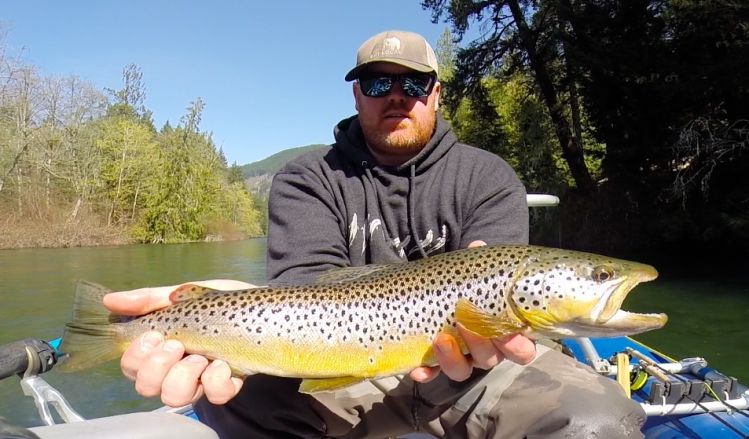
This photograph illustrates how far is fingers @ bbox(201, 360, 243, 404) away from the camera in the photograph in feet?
8.70

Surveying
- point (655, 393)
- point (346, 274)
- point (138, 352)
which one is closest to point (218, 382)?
point (138, 352)

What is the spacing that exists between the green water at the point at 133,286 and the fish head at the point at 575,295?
21.1 feet

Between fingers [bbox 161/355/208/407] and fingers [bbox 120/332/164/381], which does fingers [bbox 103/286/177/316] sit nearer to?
fingers [bbox 120/332/164/381]

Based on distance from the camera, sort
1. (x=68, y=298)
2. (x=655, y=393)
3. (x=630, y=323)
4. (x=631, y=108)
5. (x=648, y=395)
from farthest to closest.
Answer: (x=631, y=108), (x=68, y=298), (x=648, y=395), (x=655, y=393), (x=630, y=323)

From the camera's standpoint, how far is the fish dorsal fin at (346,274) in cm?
300

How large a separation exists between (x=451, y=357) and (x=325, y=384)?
579 millimetres

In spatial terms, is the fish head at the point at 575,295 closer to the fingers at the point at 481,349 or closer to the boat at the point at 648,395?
the fingers at the point at 481,349

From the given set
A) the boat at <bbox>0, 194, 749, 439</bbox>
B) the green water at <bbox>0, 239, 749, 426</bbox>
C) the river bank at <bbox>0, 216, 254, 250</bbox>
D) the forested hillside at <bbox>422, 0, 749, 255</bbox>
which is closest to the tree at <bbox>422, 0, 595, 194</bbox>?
the forested hillside at <bbox>422, 0, 749, 255</bbox>

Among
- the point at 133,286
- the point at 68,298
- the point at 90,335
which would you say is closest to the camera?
the point at 90,335

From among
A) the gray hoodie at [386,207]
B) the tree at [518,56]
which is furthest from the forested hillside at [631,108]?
the gray hoodie at [386,207]

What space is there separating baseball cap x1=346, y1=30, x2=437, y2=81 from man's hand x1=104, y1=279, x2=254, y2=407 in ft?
6.84

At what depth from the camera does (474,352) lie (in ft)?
8.74

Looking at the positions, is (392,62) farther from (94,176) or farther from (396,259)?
(94,176)

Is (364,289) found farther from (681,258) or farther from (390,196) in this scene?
(681,258)
